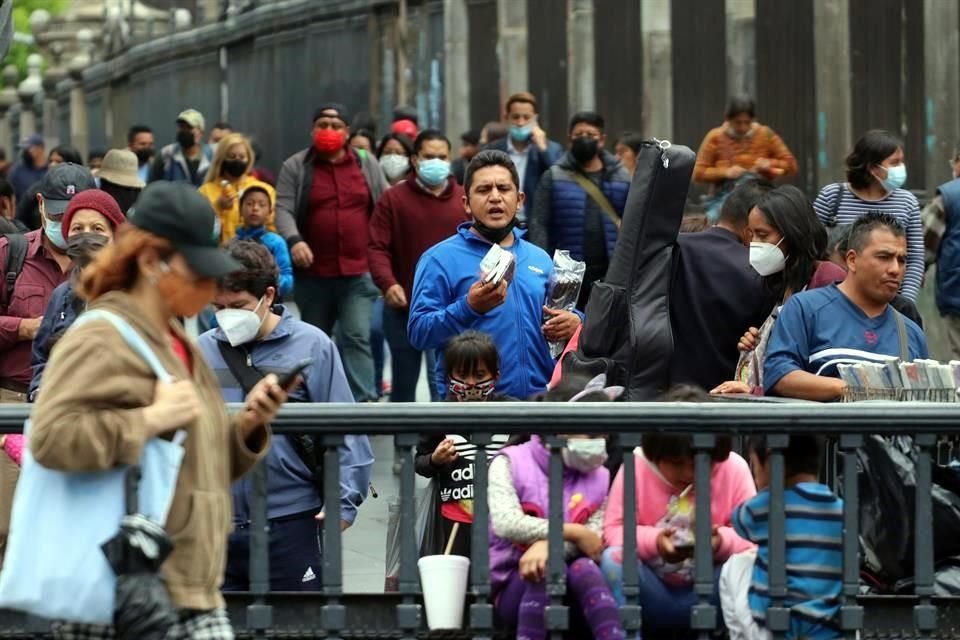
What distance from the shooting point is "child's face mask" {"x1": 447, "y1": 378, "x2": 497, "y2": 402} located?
8906 millimetres

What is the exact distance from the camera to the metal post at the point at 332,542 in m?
7.38

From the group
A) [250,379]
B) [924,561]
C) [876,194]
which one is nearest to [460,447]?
[250,379]

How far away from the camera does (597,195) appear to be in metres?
14.2

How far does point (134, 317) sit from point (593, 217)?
8402mm

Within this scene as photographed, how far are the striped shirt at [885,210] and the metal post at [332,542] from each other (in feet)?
20.1

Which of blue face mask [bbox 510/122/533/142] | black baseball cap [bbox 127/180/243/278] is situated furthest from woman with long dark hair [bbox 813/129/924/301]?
black baseball cap [bbox 127/180/243/278]


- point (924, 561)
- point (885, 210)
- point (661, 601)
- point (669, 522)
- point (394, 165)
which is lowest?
point (661, 601)

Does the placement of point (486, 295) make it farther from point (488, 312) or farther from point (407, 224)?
point (407, 224)

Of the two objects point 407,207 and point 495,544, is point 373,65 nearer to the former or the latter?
point 407,207

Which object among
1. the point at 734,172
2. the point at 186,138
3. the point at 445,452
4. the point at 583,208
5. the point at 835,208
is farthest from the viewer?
the point at 186,138

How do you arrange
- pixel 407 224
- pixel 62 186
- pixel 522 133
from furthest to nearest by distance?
pixel 522 133
pixel 407 224
pixel 62 186

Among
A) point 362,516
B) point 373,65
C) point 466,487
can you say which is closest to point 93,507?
point 466,487

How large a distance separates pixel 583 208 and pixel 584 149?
36 centimetres

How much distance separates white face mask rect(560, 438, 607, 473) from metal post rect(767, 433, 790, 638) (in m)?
0.53
